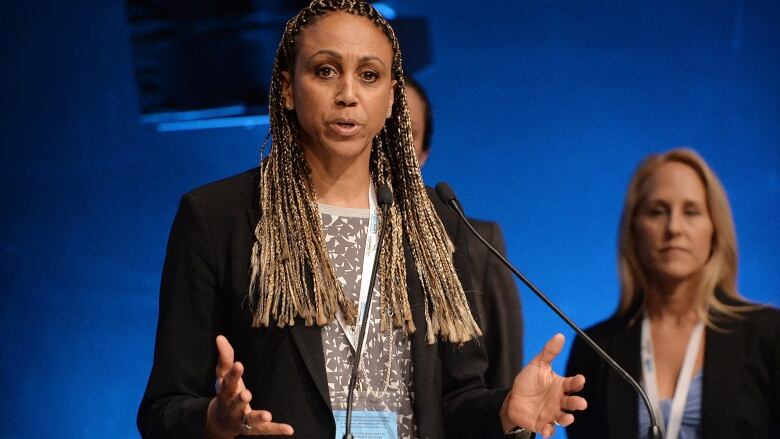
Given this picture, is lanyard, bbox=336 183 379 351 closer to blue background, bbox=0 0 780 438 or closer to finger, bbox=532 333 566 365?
finger, bbox=532 333 566 365

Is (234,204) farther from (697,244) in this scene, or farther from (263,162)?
(697,244)

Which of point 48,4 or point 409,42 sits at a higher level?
point 48,4

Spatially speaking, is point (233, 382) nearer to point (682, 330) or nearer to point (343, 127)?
point (343, 127)

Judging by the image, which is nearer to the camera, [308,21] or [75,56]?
[308,21]

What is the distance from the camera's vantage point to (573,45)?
4.37m

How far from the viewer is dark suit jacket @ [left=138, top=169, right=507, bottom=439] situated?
2.23 metres

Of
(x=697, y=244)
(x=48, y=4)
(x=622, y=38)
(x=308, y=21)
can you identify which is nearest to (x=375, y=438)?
(x=308, y=21)

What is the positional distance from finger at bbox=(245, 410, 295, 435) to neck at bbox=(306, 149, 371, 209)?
70 cm

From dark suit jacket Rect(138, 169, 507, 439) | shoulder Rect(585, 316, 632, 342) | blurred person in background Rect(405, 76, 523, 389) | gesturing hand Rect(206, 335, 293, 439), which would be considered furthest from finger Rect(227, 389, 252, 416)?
shoulder Rect(585, 316, 632, 342)

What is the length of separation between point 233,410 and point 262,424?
9 centimetres

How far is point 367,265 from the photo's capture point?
7.82ft

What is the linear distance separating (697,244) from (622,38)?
111 centimetres

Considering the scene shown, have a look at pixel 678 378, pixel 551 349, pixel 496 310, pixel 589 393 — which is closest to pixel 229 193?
pixel 551 349

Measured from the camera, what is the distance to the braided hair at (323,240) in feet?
7.55
